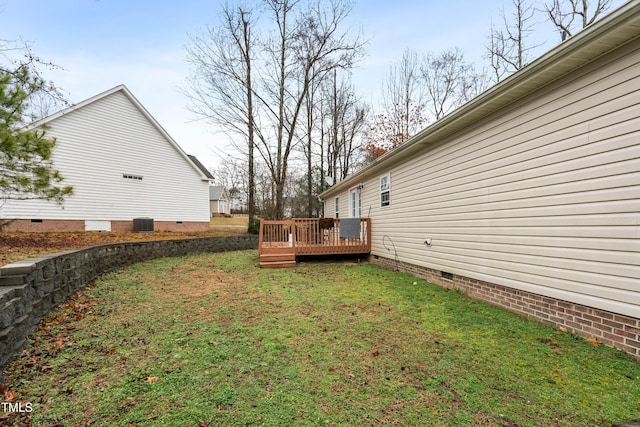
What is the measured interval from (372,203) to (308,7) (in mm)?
13100

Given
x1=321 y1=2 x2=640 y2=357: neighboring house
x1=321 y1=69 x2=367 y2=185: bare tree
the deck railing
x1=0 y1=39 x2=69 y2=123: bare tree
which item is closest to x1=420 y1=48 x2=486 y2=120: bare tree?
x1=321 y1=69 x2=367 y2=185: bare tree

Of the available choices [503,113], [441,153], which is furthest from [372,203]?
[503,113]

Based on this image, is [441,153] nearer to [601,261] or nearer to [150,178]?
[601,261]

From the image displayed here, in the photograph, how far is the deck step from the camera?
8828 mm

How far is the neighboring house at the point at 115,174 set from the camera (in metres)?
12.5

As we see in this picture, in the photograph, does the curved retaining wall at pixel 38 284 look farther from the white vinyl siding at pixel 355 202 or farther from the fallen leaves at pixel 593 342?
the white vinyl siding at pixel 355 202

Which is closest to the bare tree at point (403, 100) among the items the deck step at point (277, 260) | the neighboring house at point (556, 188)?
the deck step at point (277, 260)

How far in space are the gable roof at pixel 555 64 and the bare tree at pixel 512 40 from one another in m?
12.2

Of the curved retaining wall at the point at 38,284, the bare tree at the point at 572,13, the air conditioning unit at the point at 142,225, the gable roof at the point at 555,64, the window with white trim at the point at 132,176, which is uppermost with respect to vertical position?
the bare tree at the point at 572,13

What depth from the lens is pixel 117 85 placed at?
14062 mm

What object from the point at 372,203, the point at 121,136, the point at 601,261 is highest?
the point at 121,136

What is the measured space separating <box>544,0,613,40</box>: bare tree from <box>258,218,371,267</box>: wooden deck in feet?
38.8

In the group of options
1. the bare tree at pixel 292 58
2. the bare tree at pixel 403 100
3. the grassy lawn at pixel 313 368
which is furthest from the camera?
the bare tree at pixel 403 100

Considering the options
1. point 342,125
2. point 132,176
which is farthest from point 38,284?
point 342,125
